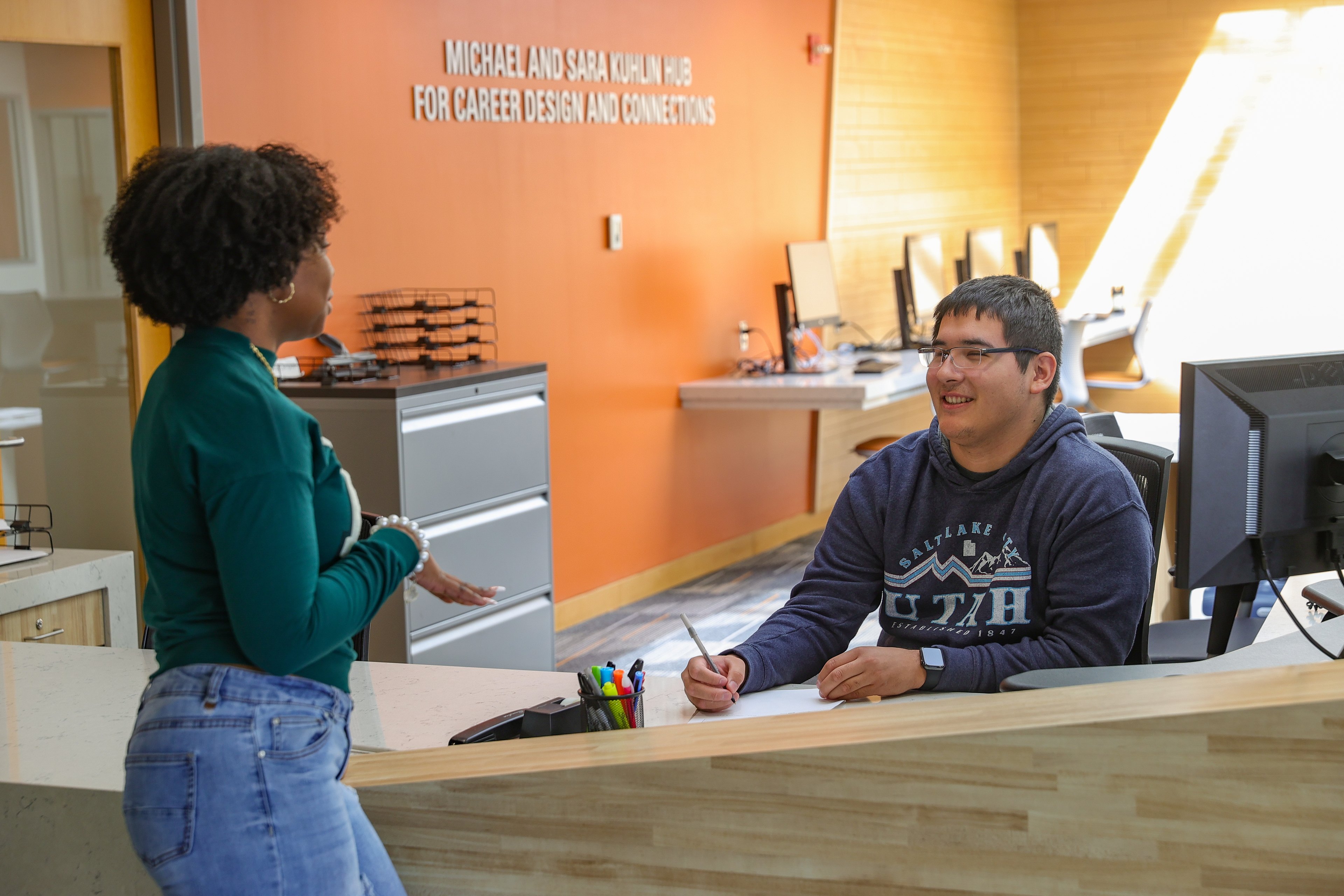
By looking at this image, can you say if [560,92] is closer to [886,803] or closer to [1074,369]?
[886,803]

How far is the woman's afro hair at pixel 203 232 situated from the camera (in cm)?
118

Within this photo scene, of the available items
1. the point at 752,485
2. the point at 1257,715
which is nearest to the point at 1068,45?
the point at 752,485

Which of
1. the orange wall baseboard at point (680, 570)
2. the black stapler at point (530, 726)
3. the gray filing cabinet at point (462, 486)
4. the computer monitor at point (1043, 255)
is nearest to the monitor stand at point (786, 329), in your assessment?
the orange wall baseboard at point (680, 570)

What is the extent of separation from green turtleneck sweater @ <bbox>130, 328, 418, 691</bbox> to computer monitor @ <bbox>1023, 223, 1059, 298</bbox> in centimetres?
769

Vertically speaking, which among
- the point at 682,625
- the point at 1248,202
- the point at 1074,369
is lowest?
the point at 682,625

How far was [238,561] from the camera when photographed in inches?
43.3

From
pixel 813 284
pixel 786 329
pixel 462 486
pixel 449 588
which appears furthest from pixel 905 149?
pixel 449 588

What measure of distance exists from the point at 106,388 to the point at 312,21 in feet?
4.11

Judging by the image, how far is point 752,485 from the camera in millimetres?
6148

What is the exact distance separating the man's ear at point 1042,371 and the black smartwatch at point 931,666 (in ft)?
1.56

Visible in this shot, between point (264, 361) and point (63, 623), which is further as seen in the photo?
point (63, 623)

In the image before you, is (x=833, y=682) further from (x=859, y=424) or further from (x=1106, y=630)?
(x=859, y=424)

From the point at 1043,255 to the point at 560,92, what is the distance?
490 centimetres

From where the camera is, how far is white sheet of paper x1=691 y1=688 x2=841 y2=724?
1.69 m
